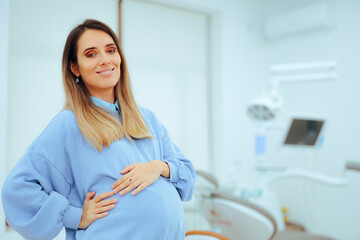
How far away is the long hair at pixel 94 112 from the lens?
3.38 feet

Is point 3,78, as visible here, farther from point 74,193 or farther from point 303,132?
point 303,132

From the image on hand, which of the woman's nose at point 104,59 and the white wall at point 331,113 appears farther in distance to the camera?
the white wall at point 331,113

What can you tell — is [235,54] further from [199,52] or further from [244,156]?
[244,156]

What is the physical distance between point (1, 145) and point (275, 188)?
2.72 m

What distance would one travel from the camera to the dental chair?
1.88 meters

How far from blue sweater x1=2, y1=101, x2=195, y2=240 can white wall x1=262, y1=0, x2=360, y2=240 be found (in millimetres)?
2306

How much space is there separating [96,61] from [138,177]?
41 cm

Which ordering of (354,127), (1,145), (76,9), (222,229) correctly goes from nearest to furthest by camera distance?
(1,145) → (76,9) → (222,229) → (354,127)

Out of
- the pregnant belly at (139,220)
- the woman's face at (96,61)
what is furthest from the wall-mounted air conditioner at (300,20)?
the pregnant belly at (139,220)

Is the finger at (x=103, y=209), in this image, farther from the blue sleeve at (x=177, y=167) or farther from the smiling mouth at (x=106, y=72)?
the smiling mouth at (x=106, y=72)

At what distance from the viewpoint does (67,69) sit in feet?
3.64

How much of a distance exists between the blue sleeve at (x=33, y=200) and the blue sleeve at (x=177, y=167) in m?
0.38

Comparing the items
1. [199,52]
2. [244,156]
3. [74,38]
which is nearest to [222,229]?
[244,156]

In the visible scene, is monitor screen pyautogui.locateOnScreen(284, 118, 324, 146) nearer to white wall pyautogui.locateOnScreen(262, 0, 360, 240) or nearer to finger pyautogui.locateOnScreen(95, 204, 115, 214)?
white wall pyautogui.locateOnScreen(262, 0, 360, 240)
